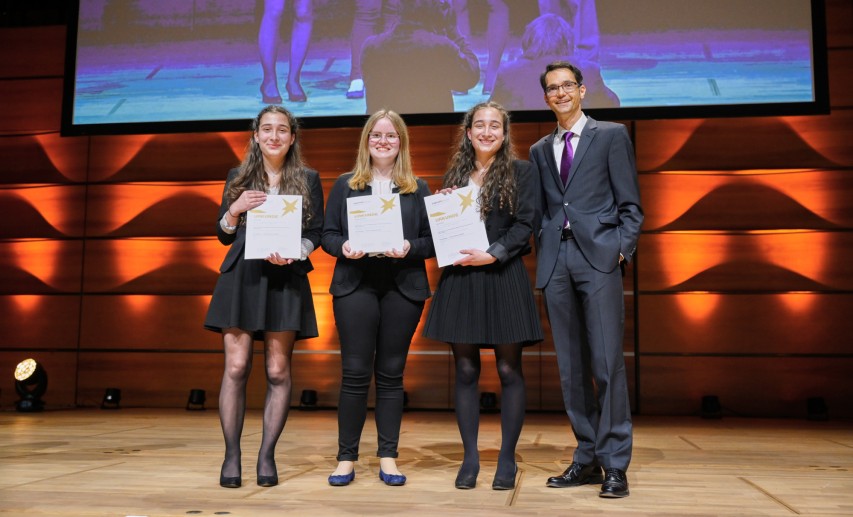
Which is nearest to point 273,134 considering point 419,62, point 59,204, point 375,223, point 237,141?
point 375,223

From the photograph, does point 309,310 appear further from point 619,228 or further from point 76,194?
point 76,194

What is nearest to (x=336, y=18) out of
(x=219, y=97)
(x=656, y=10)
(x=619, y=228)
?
(x=219, y=97)

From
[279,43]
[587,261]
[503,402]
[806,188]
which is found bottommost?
[503,402]

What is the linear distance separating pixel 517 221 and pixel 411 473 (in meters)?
1.02

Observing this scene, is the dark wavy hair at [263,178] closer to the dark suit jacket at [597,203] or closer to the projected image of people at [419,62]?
the dark suit jacket at [597,203]

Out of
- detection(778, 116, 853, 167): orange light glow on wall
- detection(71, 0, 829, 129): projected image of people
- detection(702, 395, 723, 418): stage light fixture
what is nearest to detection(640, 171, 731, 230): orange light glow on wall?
detection(778, 116, 853, 167): orange light glow on wall

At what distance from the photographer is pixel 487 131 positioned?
2.51 m

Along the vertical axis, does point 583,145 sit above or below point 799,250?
above

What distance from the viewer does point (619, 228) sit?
250 centimetres

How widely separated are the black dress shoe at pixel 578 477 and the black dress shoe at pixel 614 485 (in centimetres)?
14

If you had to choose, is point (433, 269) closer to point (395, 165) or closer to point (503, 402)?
point (395, 165)

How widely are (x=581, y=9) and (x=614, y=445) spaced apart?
321 cm

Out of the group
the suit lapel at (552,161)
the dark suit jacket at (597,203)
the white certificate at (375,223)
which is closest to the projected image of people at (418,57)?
the suit lapel at (552,161)

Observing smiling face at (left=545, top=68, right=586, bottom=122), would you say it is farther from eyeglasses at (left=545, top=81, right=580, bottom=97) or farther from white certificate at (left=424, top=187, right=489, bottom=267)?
white certificate at (left=424, top=187, right=489, bottom=267)
